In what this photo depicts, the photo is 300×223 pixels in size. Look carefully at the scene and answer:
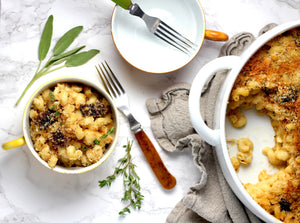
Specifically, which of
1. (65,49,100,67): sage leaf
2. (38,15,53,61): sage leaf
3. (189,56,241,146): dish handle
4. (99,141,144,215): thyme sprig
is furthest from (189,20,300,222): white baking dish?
(38,15,53,61): sage leaf

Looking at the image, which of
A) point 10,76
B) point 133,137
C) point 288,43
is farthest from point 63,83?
point 288,43

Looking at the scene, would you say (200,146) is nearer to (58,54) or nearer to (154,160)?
(154,160)

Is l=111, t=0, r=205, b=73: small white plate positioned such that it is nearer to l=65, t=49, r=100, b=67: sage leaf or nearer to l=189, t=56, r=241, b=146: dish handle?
l=65, t=49, r=100, b=67: sage leaf

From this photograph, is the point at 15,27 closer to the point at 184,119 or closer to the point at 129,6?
the point at 129,6

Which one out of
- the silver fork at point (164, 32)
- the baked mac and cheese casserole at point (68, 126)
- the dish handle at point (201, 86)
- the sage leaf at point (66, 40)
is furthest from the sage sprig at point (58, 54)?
the dish handle at point (201, 86)

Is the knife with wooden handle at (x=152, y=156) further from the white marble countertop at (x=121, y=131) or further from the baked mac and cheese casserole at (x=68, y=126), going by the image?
the baked mac and cheese casserole at (x=68, y=126)

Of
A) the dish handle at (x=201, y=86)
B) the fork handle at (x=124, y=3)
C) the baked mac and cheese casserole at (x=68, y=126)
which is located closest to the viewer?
the dish handle at (x=201, y=86)
